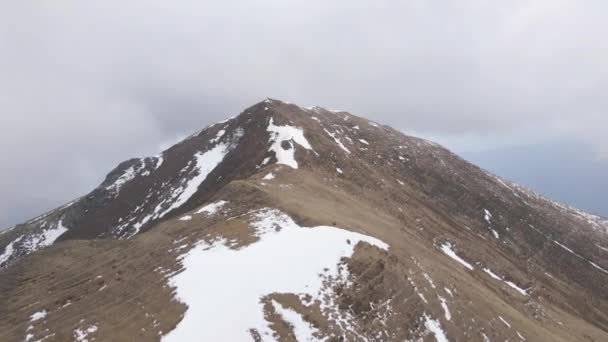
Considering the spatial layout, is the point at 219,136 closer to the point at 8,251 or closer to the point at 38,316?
the point at 8,251

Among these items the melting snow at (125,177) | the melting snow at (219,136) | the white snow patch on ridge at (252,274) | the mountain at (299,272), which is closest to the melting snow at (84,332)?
the mountain at (299,272)

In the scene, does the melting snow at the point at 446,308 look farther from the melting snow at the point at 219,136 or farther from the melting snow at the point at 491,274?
the melting snow at the point at 219,136

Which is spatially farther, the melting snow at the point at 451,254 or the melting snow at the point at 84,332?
the melting snow at the point at 451,254

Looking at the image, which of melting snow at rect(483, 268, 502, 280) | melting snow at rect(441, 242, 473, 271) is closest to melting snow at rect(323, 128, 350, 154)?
melting snow at rect(441, 242, 473, 271)

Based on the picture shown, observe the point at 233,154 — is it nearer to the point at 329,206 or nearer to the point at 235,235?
the point at 329,206

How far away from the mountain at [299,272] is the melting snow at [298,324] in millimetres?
84

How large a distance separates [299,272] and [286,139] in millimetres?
53462

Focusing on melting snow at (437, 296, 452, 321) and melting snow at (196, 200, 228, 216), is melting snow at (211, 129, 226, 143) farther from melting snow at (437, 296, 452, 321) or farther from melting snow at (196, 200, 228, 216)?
melting snow at (437, 296, 452, 321)

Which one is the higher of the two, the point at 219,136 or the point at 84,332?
the point at 219,136

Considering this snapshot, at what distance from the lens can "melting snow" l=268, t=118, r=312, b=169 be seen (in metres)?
71.9

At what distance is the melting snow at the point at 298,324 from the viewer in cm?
2594

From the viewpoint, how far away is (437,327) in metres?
30.1

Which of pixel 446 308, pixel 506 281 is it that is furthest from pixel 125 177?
pixel 446 308

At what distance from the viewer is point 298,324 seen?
2667cm
